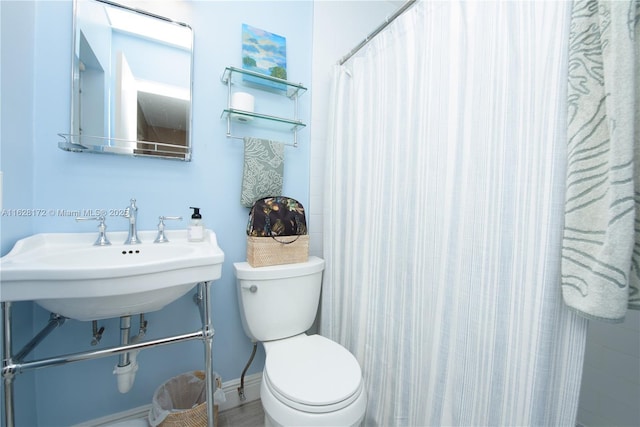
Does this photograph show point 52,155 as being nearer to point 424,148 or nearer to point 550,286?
point 424,148

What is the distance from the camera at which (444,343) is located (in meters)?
0.84

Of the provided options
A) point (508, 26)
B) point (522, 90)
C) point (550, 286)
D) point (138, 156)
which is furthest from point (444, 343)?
point (138, 156)

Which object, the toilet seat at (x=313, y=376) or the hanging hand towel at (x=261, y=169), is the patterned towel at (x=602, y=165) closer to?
the toilet seat at (x=313, y=376)

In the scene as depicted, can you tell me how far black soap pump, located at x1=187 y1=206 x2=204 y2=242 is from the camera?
115 centimetres

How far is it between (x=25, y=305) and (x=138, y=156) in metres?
0.69

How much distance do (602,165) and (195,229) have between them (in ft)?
4.22

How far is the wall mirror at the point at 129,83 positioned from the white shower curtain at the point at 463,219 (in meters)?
0.83

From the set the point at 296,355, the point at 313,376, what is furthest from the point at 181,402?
the point at 313,376

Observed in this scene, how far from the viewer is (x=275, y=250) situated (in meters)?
1.24

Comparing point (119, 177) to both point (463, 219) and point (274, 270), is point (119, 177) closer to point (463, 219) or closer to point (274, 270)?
point (274, 270)

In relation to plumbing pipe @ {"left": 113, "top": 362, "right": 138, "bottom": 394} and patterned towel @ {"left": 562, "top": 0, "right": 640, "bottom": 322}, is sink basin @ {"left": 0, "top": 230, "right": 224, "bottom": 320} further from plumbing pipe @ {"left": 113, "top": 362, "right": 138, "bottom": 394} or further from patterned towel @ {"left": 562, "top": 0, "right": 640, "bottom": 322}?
patterned towel @ {"left": 562, "top": 0, "right": 640, "bottom": 322}

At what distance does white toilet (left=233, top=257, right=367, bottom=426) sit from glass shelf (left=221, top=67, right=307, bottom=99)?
91cm

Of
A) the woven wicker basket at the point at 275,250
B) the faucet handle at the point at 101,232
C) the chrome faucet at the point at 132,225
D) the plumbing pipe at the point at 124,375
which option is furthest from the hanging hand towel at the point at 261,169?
the plumbing pipe at the point at 124,375

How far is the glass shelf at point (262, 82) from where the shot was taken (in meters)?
1.27
